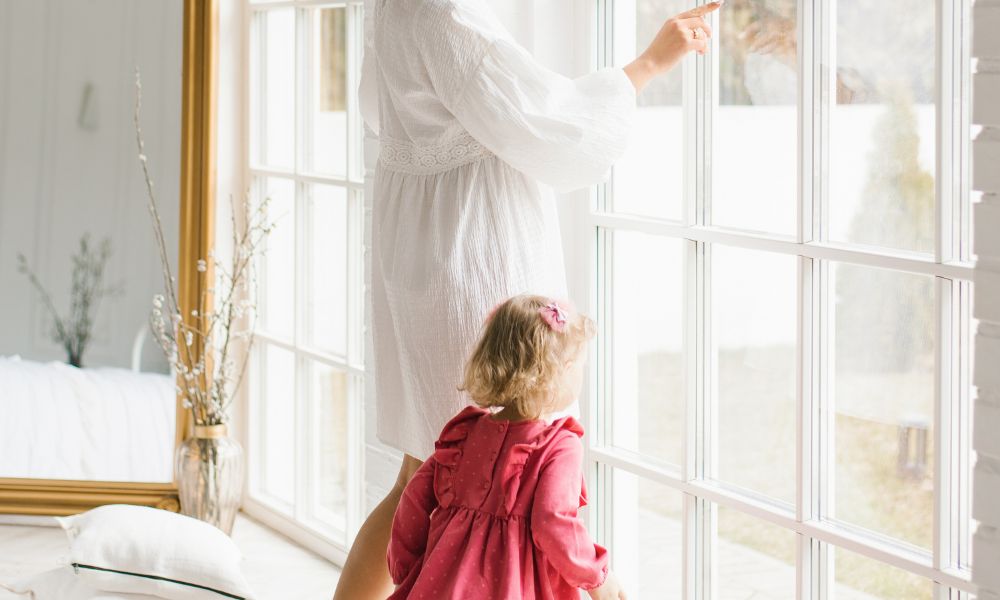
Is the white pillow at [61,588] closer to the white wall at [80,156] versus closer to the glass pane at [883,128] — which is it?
the white wall at [80,156]

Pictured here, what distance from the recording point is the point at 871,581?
1729 millimetres

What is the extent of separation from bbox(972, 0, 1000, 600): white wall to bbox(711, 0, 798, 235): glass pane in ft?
1.69

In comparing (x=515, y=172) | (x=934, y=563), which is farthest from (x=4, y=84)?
(x=934, y=563)

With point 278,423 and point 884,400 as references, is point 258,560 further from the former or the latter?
point 884,400

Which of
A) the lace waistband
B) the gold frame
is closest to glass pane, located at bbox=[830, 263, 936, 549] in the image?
the lace waistband

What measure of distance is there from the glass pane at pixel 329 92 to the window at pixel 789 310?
3.22 feet

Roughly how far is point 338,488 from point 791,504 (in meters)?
1.61

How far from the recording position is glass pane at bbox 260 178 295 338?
3.35 metres

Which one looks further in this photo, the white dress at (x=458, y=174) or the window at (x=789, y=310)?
the white dress at (x=458, y=174)

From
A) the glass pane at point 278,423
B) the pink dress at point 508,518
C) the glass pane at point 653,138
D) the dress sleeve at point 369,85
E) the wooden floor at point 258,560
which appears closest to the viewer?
the pink dress at point 508,518

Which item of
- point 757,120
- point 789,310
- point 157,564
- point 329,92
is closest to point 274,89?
point 329,92

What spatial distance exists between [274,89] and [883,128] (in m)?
2.08

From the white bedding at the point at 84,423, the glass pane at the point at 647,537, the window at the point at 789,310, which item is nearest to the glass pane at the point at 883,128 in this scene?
the window at the point at 789,310

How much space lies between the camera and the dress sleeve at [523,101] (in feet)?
6.02
